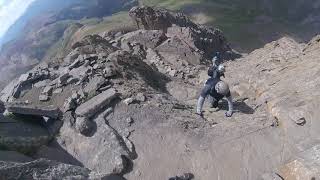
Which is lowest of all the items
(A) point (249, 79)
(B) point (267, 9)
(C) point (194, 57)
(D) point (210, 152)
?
(B) point (267, 9)

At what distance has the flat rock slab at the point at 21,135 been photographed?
13.4 m

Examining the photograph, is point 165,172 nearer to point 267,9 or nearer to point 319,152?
point 319,152

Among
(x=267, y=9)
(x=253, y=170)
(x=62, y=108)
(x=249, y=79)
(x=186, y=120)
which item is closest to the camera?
(x=253, y=170)

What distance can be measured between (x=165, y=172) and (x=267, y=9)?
7128 centimetres

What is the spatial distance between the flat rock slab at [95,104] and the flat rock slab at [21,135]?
4.16 ft

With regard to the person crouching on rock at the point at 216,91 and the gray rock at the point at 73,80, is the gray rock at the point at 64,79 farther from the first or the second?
the person crouching on rock at the point at 216,91

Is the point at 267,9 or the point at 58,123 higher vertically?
the point at 58,123

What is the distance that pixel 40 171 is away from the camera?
9406mm

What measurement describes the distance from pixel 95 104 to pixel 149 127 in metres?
1.98

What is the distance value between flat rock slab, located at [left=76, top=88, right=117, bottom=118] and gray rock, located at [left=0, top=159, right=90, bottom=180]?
5.48 m

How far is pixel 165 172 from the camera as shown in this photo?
43.7ft

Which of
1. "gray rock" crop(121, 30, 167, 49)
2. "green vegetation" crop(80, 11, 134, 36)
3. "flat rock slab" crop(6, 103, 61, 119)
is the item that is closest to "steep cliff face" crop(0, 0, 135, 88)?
"green vegetation" crop(80, 11, 134, 36)

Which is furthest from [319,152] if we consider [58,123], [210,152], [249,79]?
[249,79]

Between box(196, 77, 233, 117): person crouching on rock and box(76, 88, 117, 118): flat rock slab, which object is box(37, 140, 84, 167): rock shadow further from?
box(196, 77, 233, 117): person crouching on rock
